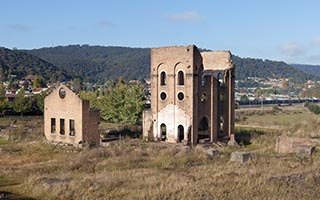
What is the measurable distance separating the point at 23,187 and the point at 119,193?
4.19 m

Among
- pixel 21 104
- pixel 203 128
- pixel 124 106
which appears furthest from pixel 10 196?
pixel 21 104

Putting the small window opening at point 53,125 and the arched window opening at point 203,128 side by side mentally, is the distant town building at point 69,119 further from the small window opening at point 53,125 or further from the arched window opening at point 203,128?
the arched window opening at point 203,128

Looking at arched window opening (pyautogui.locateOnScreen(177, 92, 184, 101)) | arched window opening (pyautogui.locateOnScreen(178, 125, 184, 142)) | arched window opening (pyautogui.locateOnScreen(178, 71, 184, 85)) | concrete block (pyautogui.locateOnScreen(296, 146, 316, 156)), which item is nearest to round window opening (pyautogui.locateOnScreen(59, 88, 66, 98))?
arched window opening (pyautogui.locateOnScreen(177, 92, 184, 101))

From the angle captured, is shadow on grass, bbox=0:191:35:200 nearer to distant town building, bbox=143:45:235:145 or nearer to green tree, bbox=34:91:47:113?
distant town building, bbox=143:45:235:145

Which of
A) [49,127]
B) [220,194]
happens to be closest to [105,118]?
[49,127]

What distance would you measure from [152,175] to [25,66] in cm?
13275

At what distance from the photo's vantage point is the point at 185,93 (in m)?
30.1

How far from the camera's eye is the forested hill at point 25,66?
13350 centimetres

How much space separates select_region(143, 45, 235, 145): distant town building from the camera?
29875mm

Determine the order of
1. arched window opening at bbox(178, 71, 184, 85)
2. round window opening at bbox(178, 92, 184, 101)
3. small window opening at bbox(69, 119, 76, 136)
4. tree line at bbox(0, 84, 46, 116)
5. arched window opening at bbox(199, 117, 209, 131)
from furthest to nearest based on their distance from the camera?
tree line at bbox(0, 84, 46, 116) → arched window opening at bbox(199, 117, 209, 131) → arched window opening at bbox(178, 71, 184, 85) → round window opening at bbox(178, 92, 184, 101) → small window opening at bbox(69, 119, 76, 136)

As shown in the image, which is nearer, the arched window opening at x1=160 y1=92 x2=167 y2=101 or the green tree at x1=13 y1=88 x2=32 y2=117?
the arched window opening at x1=160 y1=92 x2=167 y2=101

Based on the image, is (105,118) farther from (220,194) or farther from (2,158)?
(220,194)

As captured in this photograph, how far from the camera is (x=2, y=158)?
24703 millimetres

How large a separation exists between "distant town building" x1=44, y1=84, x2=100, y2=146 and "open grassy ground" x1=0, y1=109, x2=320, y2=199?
5.04ft
